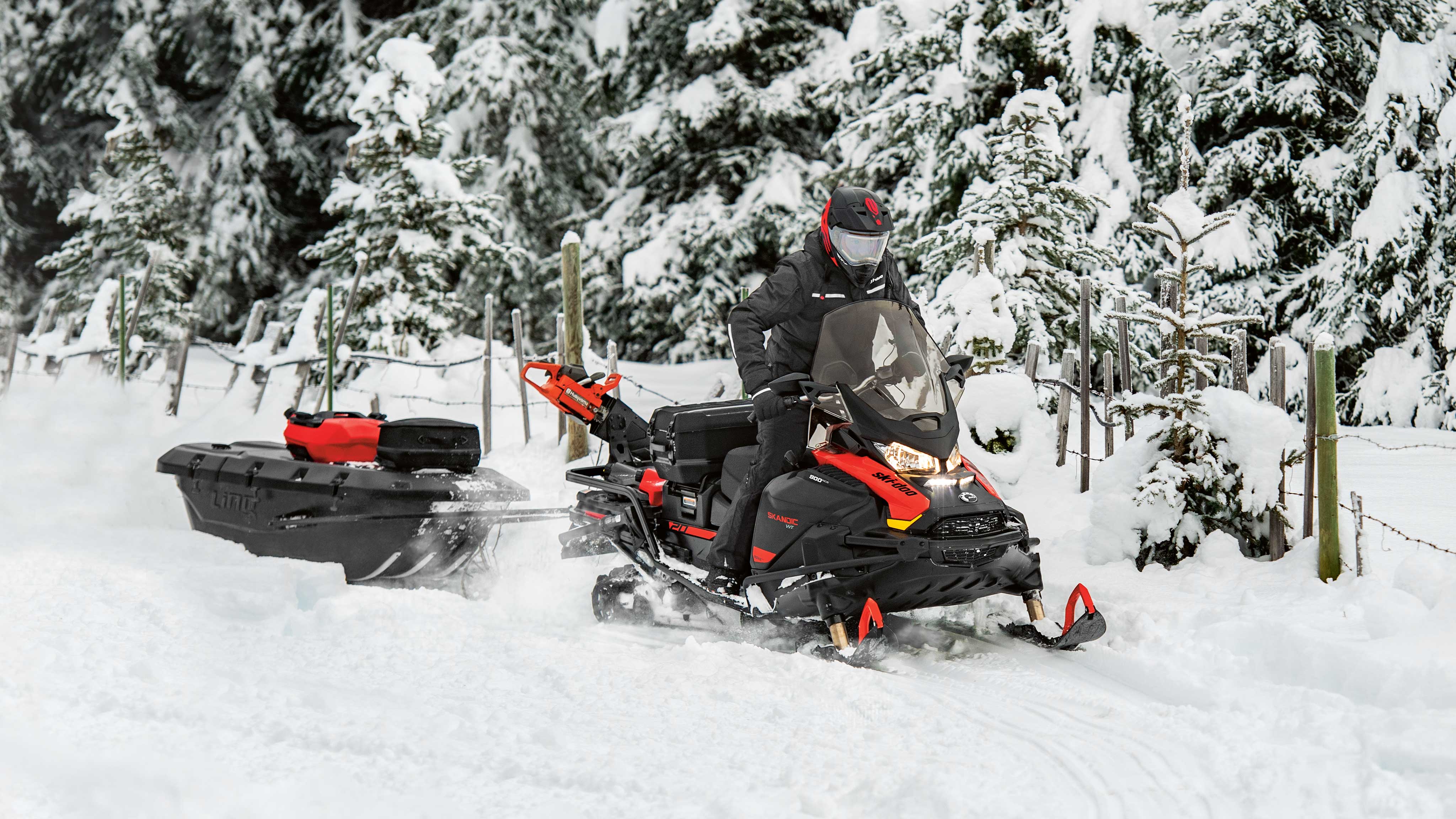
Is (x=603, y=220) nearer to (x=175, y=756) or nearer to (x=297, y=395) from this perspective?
(x=297, y=395)

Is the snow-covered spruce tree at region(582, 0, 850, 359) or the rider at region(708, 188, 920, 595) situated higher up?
the snow-covered spruce tree at region(582, 0, 850, 359)

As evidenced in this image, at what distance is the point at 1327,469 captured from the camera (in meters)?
4.31

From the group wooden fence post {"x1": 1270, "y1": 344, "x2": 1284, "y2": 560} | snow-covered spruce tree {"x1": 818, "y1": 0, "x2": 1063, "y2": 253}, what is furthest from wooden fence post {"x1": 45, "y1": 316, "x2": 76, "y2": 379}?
wooden fence post {"x1": 1270, "y1": 344, "x2": 1284, "y2": 560}

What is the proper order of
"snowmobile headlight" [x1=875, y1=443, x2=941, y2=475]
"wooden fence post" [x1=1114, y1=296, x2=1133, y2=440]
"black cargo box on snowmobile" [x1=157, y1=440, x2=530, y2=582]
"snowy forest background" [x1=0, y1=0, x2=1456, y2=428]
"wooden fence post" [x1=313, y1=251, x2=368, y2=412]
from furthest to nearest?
"snowy forest background" [x1=0, y1=0, x2=1456, y2=428] → "wooden fence post" [x1=313, y1=251, x2=368, y2=412] → "wooden fence post" [x1=1114, y1=296, x2=1133, y2=440] → "black cargo box on snowmobile" [x1=157, y1=440, x2=530, y2=582] → "snowmobile headlight" [x1=875, y1=443, x2=941, y2=475]

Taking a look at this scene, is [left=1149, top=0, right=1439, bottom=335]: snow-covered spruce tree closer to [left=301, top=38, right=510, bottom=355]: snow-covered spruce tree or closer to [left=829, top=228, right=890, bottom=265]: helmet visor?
[left=829, top=228, right=890, bottom=265]: helmet visor

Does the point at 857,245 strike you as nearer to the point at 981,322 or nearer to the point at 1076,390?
the point at 1076,390

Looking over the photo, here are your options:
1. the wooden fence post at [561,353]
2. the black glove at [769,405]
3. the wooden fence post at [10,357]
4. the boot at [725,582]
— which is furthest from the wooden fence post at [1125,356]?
the wooden fence post at [10,357]

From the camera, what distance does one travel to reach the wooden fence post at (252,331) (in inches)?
393

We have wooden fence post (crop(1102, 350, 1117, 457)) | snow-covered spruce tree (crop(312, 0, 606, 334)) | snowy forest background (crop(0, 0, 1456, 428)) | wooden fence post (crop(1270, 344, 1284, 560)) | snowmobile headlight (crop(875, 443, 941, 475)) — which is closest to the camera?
snowmobile headlight (crop(875, 443, 941, 475))

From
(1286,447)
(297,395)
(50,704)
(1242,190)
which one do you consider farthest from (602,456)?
(1242,190)

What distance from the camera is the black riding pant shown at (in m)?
4.14

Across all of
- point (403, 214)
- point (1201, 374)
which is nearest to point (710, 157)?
point (403, 214)

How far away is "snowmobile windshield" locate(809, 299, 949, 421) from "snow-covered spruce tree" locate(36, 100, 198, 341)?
13.5 metres

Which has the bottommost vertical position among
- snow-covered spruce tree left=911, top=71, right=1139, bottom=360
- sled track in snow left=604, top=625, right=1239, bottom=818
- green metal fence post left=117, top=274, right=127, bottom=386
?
sled track in snow left=604, top=625, right=1239, bottom=818
